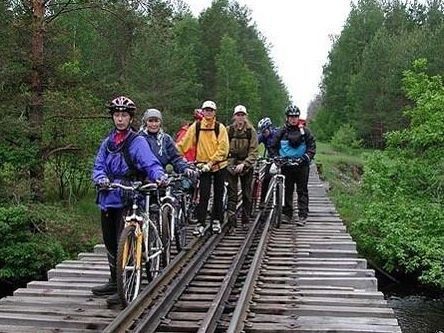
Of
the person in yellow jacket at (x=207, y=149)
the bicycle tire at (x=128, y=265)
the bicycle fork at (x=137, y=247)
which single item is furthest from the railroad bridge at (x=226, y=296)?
the person in yellow jacket at (x=207, y=149)

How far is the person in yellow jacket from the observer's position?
35.0ft

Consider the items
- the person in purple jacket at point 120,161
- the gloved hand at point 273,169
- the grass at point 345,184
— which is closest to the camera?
the person in purple jacket at point 120,161

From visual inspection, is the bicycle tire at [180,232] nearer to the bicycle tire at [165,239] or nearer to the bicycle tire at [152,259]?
the bicycle tire at [165,239]

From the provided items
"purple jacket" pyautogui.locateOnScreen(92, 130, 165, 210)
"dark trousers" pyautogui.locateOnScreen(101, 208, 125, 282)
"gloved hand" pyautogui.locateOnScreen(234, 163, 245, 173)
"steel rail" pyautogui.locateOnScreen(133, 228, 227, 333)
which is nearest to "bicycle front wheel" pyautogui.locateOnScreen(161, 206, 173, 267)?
"steel rail" pyautogui.locateOnScreen(133, 228, 227, 333)

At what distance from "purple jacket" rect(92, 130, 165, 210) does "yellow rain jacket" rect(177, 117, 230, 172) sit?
11.7ft

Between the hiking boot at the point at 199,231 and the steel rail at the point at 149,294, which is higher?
the hiking boot at the point at 199,231

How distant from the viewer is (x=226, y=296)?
7.43 m

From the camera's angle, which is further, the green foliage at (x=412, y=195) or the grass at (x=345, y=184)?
the grass at (x=345, y=184)

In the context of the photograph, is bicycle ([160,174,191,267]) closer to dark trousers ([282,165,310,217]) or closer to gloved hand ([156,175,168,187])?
gloved hand ([156,175,168,187])

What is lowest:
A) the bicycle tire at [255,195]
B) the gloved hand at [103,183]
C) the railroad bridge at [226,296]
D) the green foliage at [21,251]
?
the green foliage at [21,251]


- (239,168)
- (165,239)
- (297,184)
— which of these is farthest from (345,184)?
(165,239)

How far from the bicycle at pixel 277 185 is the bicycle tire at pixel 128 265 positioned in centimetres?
577

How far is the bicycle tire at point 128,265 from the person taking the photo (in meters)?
6.78

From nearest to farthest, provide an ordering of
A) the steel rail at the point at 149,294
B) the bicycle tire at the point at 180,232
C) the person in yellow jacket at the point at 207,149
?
the steel rail at the point at 149,294 < the bicycle tire at the point at 180,232 < the person in yellow jacket at the point at 207,149
